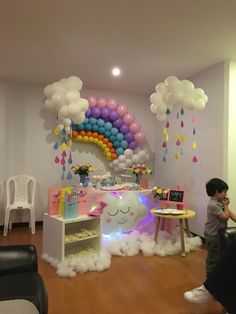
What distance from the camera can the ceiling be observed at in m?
2.42

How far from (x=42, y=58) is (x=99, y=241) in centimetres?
240

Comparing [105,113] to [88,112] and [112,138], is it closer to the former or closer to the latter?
[88,112]

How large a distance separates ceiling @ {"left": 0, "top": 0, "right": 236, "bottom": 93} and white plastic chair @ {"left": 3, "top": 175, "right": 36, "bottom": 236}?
5.57 ft

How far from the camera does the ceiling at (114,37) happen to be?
7.95 feet

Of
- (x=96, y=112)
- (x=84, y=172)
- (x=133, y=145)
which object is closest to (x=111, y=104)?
(x=96, y=112)

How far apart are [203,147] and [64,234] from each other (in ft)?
7.52

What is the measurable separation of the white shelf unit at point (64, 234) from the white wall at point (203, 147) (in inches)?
63.3

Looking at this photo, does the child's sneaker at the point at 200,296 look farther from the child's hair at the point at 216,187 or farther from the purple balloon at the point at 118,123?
the purple balloon at the point at 118,123

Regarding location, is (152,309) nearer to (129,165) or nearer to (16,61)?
(129,165)

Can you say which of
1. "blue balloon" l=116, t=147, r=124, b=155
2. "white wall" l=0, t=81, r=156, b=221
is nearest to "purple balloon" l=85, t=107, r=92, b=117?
"white wall" l=0, t=81, r=156, b=221

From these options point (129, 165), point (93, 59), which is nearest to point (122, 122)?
point (129, 165)

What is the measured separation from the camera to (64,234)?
10.3 feet

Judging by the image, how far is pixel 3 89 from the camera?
188 inches

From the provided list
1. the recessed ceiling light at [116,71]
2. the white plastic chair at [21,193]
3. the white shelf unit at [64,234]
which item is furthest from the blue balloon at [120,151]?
the white shelf unit at [64,234]
